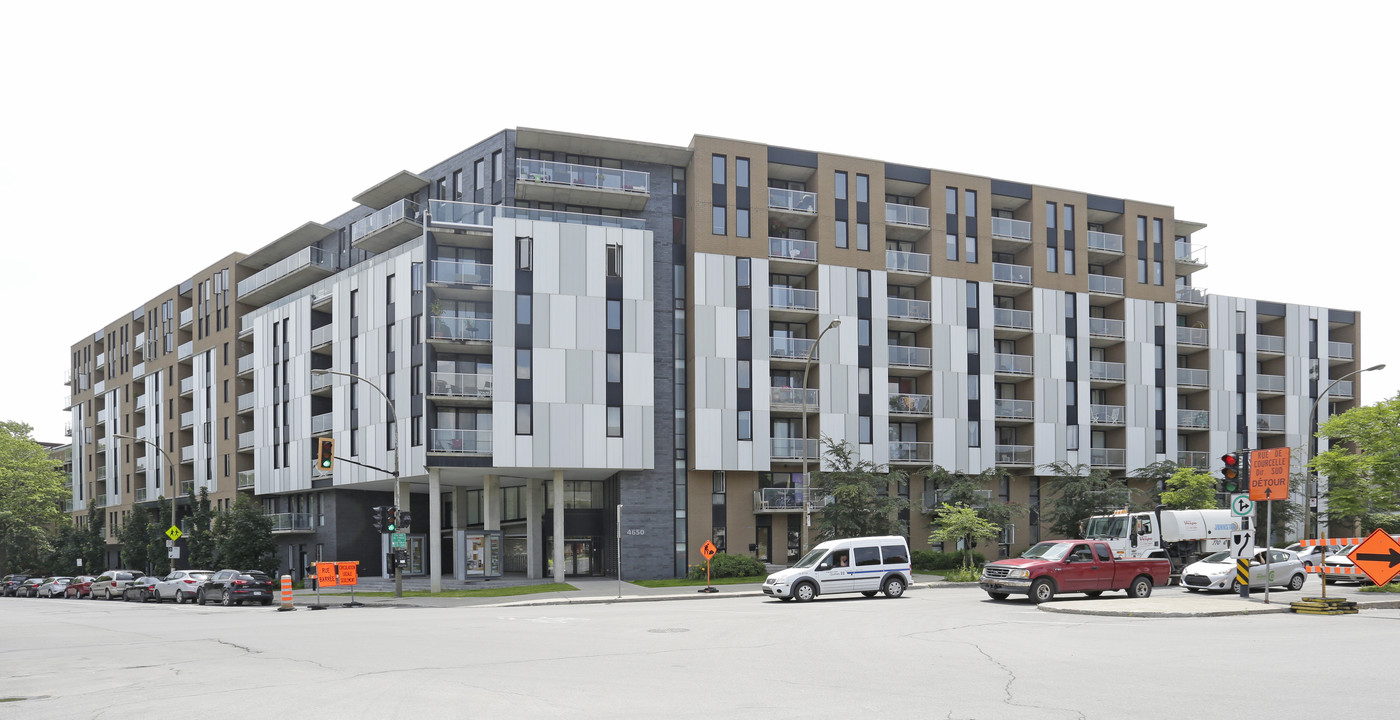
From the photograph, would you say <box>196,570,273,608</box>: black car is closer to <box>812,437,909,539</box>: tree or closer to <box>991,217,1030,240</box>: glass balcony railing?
<box>812,437,909,539</box>: tree

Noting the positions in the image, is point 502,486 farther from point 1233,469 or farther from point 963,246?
point 1233,469

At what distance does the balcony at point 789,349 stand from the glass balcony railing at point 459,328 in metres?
14.5

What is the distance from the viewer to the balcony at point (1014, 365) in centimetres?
6075

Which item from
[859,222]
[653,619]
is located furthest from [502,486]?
[653,619]

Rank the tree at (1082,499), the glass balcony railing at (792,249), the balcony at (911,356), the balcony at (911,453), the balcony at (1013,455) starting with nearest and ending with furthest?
the glass balcony railing at (792,249), the tree at (1082,499), the balcony at (911,453), the balcony at (911,356), the balcony at (1013,455)

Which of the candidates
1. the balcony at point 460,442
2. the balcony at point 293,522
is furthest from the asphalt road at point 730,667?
the balcony at point 293,522

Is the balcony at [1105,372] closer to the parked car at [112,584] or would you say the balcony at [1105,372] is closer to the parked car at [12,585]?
the parked car at [112,584]

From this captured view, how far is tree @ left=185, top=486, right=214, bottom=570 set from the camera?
6244 centimetres

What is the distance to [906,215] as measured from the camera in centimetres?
5888

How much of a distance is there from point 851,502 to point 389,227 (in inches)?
1017

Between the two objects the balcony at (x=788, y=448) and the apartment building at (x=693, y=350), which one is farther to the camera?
the balcony at (x=788, y=448)

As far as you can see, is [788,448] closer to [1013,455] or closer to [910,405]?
[910,405]

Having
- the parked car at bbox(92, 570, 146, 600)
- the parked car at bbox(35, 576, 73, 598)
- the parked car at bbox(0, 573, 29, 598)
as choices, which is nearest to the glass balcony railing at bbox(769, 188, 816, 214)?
the parked car at bbox(92, 570, 146, 600)

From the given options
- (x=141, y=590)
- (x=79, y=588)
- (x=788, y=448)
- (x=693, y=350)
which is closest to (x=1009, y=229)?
(x=788, y=448)
